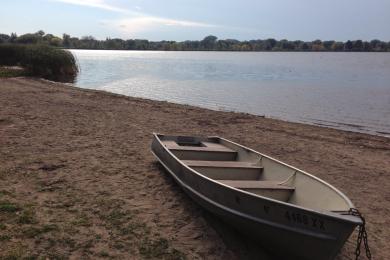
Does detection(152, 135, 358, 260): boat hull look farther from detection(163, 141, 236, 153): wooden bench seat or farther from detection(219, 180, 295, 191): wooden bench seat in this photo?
detection(163, 141, 236, 153): wooden bench seat

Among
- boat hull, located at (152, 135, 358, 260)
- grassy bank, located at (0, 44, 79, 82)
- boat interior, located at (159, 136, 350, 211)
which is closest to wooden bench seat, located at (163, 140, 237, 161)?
boat interior, located at (159, 136, 350, 211)

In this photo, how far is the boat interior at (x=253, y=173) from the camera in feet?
19.7

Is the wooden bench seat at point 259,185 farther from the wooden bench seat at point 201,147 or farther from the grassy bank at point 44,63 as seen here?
the grassy bank at point 44,63

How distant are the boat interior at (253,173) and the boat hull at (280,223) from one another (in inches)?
21.0

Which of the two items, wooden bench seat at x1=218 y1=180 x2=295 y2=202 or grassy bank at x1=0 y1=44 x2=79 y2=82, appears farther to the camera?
grassy bank at x1=0 y1=44 x2=79 y2=82

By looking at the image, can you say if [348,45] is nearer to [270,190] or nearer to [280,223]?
[270,190]

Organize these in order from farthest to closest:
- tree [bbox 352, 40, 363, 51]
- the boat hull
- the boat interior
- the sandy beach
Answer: tree [bbox 352, 40, 363, 51], the boat interior, the sandy beach, the boat hull

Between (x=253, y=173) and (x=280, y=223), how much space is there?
96.3 inches

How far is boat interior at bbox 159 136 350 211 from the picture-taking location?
5992mm

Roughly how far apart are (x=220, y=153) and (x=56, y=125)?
6280 mm

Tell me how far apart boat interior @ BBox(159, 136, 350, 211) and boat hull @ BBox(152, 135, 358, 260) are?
0.53 meters

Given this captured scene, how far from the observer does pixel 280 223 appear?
5059 mm

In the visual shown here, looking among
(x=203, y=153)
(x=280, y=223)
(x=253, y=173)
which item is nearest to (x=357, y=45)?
(x=203, y=153)

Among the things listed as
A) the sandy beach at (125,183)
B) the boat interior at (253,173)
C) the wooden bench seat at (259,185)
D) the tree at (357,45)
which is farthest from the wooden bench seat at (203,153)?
the tree at (357,45)
